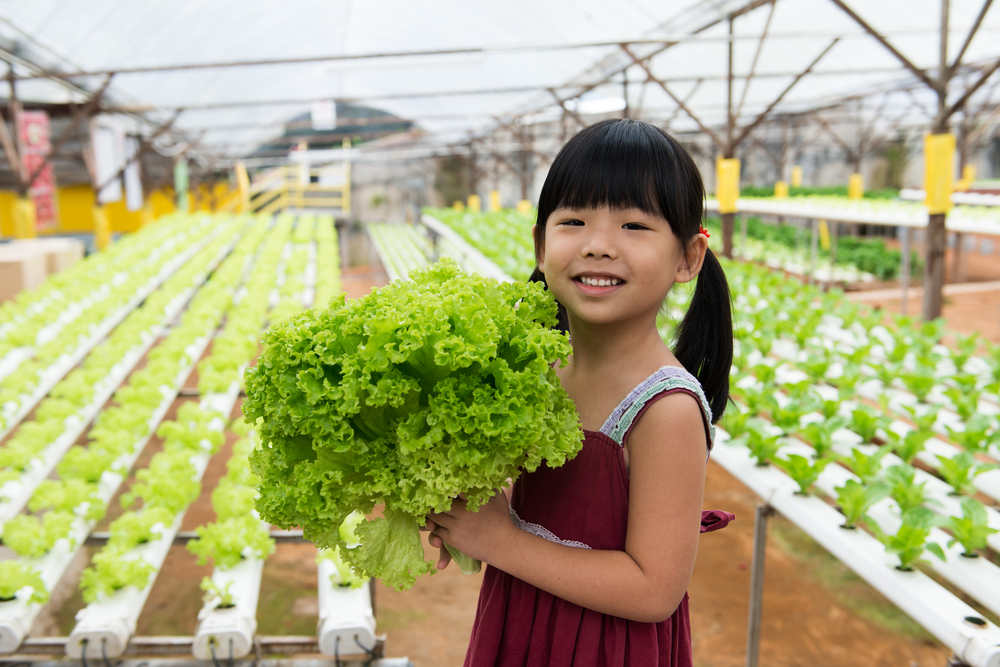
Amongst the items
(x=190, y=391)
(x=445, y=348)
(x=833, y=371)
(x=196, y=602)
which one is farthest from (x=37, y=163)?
(x=445, y=348)

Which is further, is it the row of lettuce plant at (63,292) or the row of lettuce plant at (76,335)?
the row of lettuce plant at (63,292)

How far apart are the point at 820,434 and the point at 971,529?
36.4 inches

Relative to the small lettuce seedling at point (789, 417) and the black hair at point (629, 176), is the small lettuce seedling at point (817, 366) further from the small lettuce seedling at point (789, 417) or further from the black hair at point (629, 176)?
the black hair at point (629, 176)

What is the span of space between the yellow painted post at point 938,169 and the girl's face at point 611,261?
622 cm

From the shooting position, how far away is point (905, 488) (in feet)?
9.55

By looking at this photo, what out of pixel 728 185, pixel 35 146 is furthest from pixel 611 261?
pixel 35 146

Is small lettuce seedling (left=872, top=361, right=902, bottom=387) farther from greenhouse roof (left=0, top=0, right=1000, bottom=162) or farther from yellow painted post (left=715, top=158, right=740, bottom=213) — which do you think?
yellow painted post (left=715, top=158, right=740, bottom=213)

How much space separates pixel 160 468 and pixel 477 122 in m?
21.5

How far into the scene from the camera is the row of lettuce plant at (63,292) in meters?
5.99

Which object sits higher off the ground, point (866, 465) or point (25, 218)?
point (25, 218)

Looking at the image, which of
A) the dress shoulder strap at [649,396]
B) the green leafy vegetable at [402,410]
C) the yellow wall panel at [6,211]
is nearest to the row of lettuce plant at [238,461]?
the green leafy vegetable at [402,410]

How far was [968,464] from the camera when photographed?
3.10 m

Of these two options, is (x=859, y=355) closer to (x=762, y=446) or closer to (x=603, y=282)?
(x=762, y=446)

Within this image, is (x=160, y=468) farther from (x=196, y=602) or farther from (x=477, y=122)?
(x=477, y=122)
